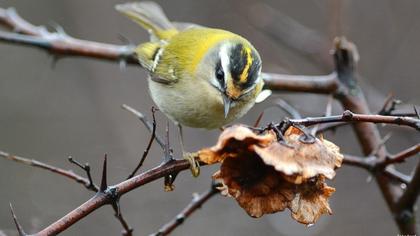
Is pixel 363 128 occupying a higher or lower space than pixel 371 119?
lower

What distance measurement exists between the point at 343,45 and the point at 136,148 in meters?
4.03

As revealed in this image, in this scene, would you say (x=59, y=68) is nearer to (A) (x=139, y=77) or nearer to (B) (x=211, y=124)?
(A) (x=139, y=77)

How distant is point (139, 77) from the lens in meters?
8.45

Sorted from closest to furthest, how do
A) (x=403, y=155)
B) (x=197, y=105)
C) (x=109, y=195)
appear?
(x=109, y=195), (x=403, y=155), (x=197, y=105)

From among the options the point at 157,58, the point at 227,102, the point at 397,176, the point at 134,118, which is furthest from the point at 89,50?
the point at 134,118

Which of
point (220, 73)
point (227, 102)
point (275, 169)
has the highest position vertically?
point (275, 169)

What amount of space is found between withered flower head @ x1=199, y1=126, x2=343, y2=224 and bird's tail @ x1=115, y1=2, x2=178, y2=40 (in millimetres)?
2853

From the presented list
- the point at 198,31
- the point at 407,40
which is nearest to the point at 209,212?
the point at 407,40

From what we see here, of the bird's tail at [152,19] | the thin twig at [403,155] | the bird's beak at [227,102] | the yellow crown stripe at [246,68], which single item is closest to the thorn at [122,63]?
the bird's tail at [152,19]

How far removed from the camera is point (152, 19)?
4980 mm

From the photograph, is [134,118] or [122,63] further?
[134,118]

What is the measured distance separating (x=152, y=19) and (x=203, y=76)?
1483 mm

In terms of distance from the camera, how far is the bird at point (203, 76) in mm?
3227

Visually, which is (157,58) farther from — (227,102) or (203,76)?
(227,102)
